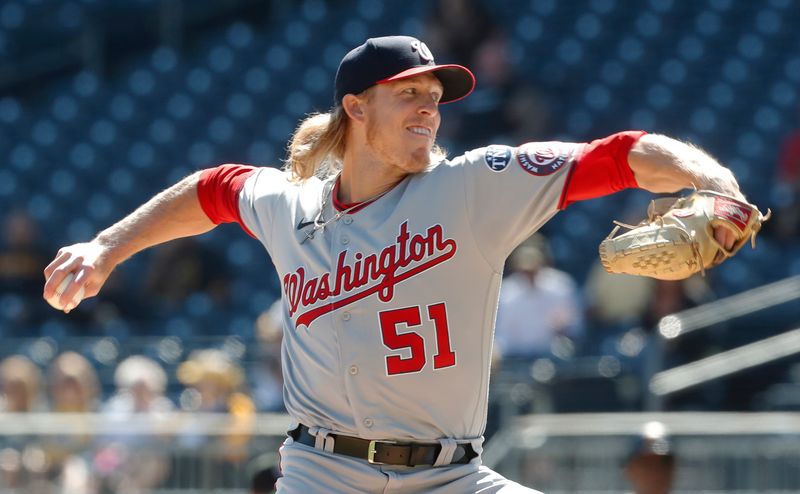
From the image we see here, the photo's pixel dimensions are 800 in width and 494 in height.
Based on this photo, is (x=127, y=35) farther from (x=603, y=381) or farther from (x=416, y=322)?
(x=416, y=322)

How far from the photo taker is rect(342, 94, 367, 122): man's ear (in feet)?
11.2

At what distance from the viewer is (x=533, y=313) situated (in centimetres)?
764

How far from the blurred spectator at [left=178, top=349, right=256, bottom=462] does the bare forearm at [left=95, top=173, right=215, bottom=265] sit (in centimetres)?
262

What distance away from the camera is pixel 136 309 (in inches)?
386

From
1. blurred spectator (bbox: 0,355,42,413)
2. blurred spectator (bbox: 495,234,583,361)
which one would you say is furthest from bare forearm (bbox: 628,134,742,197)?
blurred spectator (bbox: 0,355,42,413)

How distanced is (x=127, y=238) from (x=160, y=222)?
10 cm

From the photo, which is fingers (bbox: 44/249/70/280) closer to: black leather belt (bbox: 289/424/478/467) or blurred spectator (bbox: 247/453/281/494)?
black leather belt (bbox: 289/424/478/467)

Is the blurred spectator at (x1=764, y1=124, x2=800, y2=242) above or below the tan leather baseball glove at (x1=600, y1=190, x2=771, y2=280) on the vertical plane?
above

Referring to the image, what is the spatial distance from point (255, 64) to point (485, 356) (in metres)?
8.74

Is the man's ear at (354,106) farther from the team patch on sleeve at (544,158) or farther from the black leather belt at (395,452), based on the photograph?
the black leather belt at (395,452)

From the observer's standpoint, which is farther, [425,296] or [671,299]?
[671,299]

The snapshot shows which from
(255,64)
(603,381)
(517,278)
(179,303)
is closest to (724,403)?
(603,381)

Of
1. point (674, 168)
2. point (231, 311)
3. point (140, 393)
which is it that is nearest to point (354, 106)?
point (674, 168)

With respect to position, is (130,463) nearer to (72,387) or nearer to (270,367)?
(72,387)
